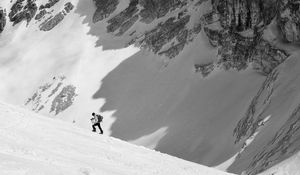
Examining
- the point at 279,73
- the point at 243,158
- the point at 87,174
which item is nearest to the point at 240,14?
the point at 279,73

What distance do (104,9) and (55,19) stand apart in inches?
384

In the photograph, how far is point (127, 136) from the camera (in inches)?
2638

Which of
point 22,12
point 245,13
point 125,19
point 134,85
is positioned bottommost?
point 22,12

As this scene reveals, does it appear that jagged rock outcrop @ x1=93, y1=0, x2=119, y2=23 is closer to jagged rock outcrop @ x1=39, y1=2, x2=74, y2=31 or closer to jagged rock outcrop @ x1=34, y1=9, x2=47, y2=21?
jagged rock outcrop @ x1=39, y1=2, x2=74, y2=31

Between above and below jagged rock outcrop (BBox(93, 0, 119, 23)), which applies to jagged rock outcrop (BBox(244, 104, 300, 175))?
above

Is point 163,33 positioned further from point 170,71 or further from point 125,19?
point 125,19

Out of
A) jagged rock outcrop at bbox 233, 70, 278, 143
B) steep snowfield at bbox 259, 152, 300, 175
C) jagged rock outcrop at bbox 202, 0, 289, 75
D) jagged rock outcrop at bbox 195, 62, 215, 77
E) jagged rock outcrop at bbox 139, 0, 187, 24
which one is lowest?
jagged rock outcrop at bbox 139, 0, 187, 24

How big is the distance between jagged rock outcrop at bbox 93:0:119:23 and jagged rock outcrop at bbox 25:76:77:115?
14.7 m

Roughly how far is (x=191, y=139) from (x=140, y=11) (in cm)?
3492

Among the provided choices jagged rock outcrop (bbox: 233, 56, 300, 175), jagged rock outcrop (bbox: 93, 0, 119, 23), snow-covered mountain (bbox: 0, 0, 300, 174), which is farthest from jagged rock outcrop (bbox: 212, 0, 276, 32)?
jagged rock outcrop (bbox: 93, 0, 119, 23)

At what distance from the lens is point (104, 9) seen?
317 ft

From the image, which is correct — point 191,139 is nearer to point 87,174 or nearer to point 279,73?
point 279,73

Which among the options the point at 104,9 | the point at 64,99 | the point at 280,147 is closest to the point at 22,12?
the point at 104,9

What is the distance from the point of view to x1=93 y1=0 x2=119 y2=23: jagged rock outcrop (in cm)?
9562
